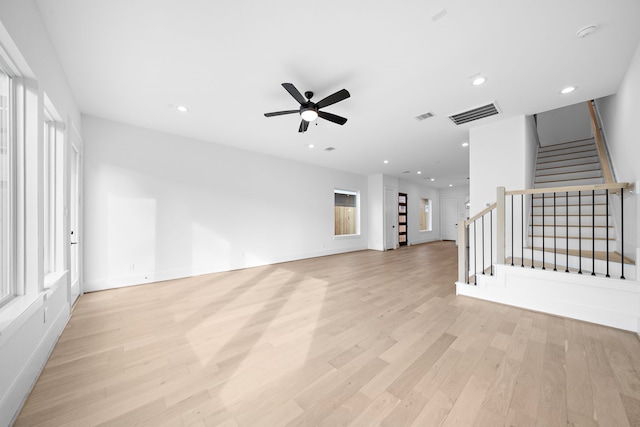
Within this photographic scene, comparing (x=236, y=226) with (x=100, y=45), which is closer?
(x=100, y=45)

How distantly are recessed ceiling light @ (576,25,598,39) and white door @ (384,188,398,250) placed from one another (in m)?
6.47

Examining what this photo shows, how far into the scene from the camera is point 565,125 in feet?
20.8

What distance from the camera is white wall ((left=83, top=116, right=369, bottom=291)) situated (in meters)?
3.88

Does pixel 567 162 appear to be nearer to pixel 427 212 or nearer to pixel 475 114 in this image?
pixel 475 114

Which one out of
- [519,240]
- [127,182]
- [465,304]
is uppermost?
[127,182]

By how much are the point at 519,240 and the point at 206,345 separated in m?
Answer: 4.57

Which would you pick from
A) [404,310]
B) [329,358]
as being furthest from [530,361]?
[329,358]

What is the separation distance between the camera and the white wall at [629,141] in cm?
248

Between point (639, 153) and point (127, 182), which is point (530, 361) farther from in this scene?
point (127, 182)

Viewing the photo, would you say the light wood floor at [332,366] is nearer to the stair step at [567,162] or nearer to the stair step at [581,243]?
the stair step at [581,243]

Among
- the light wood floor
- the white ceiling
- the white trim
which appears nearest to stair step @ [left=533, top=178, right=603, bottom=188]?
the white ceiling

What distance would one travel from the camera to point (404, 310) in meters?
2.99

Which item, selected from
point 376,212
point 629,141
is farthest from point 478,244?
point 376,212

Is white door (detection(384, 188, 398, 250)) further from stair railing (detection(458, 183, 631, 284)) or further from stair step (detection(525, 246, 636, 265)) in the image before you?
stair step (detection(525, 246, 636, 265))
